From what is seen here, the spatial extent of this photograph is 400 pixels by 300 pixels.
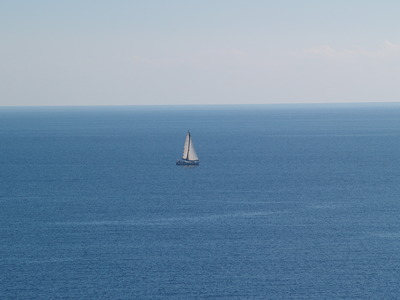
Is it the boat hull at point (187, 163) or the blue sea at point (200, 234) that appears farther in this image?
the boat hull at point (187, 163)

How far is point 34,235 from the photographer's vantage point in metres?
91.4

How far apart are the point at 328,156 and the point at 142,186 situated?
2926 inches

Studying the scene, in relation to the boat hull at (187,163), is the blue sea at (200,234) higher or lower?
lower

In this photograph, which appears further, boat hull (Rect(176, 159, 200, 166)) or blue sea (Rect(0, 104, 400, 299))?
boat hull (Rect(176, 159, 200, 166))

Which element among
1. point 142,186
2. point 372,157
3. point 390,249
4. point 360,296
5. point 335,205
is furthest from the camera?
point 372,157

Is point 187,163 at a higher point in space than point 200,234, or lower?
higher

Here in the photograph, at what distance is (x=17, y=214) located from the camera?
10488 cm

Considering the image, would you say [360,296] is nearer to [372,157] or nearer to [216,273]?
[216,273]

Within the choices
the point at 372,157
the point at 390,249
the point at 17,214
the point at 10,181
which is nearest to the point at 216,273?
the point at 390,249

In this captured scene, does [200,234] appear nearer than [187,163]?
Yes

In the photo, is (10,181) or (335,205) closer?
(335,205)

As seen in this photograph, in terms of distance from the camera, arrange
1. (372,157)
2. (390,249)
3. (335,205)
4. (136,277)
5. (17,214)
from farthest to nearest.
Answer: (372,157) < (335,205) < (17,214) < (390,249) < (136,277)

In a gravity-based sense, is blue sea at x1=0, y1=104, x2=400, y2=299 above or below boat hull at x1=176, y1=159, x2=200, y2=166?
below

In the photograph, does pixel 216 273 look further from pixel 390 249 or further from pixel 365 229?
pixel 365 229
